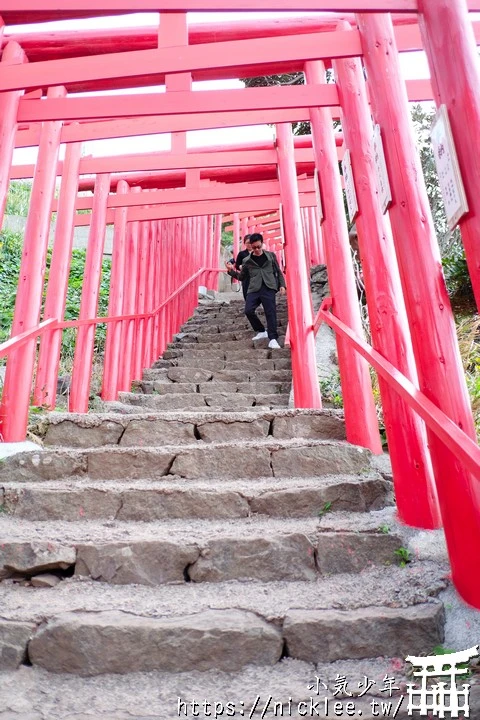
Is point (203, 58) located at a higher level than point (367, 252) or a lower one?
higher

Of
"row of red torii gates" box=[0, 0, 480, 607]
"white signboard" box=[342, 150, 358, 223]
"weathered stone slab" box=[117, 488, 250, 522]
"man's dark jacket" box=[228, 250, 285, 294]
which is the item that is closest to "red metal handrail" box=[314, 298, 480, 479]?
"row of red torii gates" box=[0, 0, 480, 607]

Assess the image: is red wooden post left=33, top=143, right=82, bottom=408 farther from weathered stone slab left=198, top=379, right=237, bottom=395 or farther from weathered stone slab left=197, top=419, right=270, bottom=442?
weathered stone slab left=197, top=419, right=270, bottom=442

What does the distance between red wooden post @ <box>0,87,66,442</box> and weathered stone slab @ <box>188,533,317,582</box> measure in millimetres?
1875

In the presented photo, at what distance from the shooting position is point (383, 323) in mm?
3102

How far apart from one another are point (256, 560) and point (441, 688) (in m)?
1.00

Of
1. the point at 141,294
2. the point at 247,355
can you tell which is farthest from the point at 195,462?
the point at 141,294

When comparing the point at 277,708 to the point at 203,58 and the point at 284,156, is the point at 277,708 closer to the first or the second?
the point at 203,58

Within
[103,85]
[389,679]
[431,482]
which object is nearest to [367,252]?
[431,482]

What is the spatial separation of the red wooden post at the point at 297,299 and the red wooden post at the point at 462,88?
9.18 feet

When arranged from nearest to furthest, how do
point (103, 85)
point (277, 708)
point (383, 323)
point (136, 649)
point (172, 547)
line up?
point (277, 708), point (136, 649), point (172, 547), point (383, 323), point (103, 85)

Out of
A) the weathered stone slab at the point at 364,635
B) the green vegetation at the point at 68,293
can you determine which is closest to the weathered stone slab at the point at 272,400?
the weathered stone slab at the point at 364,635

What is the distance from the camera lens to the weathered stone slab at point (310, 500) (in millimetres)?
2971

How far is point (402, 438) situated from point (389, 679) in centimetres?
122

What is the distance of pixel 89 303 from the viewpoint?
5605 mm
